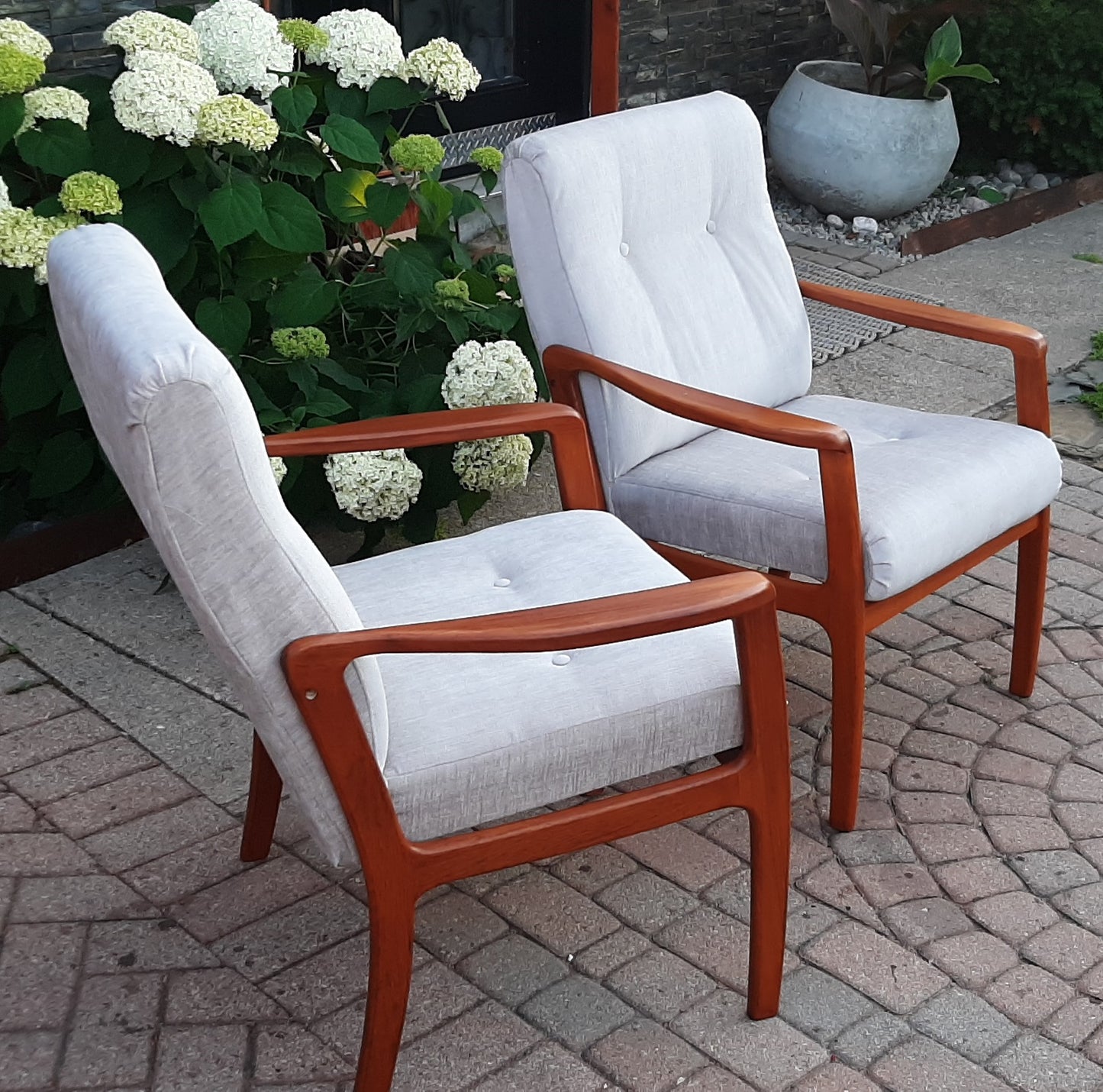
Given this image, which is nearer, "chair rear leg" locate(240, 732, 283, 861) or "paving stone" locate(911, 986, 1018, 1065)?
"paving stone" locate(911, 986, 1018, 1065)

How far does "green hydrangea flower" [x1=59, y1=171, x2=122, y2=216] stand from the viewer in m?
2.70

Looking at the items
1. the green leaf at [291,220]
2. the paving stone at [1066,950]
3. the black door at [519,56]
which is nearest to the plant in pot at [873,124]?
the black door at [519,56]

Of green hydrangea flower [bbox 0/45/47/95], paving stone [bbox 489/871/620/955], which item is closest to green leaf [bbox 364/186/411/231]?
green hydrangea flower [bbox 0/45/47/95]

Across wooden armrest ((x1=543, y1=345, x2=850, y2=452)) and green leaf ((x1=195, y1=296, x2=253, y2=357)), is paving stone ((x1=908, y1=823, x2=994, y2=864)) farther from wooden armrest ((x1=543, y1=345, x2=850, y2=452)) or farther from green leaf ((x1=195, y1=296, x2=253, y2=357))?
green leaf ((x1=195, y1=296, x2=253, y2=357))

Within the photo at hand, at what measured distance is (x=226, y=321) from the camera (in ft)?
9.36

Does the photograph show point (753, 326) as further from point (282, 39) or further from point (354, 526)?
point (282, 39)

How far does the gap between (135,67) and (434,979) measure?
176 centimetres

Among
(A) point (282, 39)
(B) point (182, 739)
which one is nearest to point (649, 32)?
(A) point (282, 39)

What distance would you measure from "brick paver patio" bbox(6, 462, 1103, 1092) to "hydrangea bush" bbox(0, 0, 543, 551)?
65 centimetres

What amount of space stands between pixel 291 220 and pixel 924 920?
5.60 ft

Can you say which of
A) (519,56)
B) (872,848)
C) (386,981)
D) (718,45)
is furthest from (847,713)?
(718,45)

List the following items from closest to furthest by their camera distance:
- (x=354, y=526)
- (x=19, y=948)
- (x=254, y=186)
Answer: (x=19, y=948) → (x=254, y=186) → (x=354, y=526)

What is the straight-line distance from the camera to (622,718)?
6.07ft

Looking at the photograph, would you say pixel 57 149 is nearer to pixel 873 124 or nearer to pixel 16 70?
pixel 16 70
